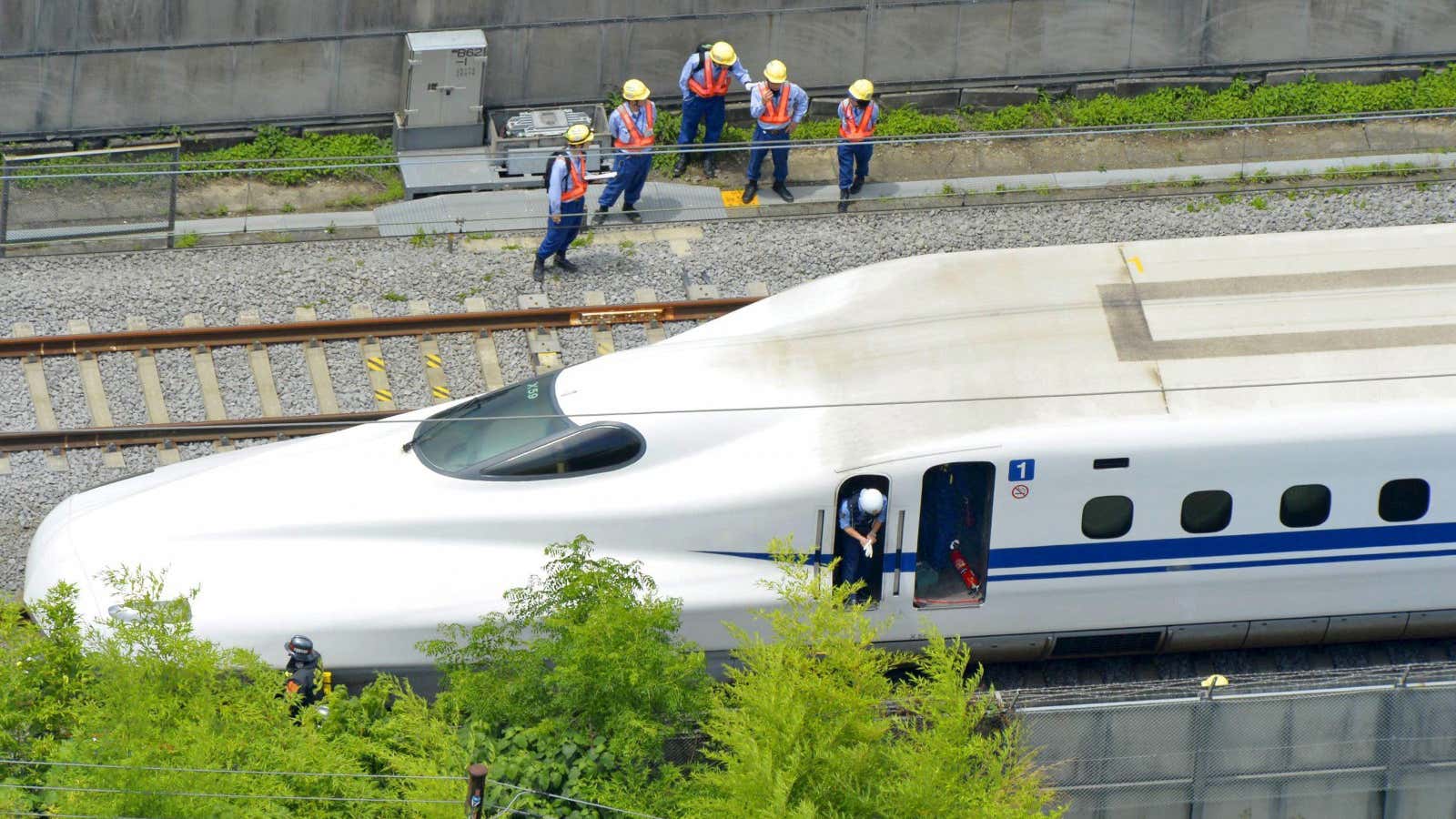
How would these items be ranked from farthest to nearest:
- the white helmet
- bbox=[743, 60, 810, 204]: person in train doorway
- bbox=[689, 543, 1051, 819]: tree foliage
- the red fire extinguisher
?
1. bbox=[743, 60, 810, 204]: person in train doorway
2. the red fire extinguisher
3. the white helmet
4. bbox=[689, 543, 1051, 819]: tree foliage

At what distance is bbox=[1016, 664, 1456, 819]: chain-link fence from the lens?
1272cm

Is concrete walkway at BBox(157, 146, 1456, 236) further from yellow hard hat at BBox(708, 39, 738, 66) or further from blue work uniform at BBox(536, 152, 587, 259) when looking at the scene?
yellow hard hat at BBox(708, 39, 738, 66)

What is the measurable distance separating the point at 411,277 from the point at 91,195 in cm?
352

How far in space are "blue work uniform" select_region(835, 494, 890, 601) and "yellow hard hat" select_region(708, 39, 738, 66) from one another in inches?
354

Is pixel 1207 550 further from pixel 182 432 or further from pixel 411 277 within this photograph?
pixel 182 432

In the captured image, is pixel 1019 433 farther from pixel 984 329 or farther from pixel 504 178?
pixel 504 178

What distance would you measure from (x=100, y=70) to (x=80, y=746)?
12.1 meters

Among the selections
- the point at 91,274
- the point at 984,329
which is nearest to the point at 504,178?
the point at 91,274

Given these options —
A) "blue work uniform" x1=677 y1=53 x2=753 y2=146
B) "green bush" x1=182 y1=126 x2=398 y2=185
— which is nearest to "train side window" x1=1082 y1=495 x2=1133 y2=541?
"blue work uniform" x1=677 y1=53 x2=753 y2=146

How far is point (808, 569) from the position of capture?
1323 cm

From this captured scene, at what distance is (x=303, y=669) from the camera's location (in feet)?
41.5

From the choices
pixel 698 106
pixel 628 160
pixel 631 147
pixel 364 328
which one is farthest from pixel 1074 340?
pixel 698 106

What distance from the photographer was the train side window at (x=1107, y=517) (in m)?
13.4

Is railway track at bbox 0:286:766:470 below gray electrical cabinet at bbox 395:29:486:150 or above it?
below
